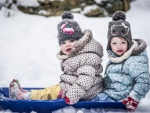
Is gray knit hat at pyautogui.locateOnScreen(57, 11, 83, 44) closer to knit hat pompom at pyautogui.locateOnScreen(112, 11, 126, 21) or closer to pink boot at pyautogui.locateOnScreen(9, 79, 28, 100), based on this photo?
knit hat pompom at pyautogui.locateOnScreen(112, 11, 126, 21)

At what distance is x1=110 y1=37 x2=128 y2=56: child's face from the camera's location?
183cm

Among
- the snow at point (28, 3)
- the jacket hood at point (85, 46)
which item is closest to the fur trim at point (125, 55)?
the jacket hood at point (85, 46)

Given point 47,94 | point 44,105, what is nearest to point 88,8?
point 47,94

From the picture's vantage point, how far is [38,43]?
3.78m

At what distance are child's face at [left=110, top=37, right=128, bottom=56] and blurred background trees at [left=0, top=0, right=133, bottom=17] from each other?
2792 mm

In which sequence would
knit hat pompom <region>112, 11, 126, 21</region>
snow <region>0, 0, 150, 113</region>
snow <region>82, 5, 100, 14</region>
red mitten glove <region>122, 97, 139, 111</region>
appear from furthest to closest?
snow <region>82, 5, 100, 14</region> → snow <region>0, 0, 150, 113</region> → knit hat pompom <region>112, 11, 126, 21</region> → red mitten glove <region>122, 97, 139, 111</region>

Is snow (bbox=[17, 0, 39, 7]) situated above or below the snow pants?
above

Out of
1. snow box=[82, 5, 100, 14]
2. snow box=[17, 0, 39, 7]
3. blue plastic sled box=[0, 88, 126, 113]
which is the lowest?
blue plastic sled box=[0, 88, 126, 113]

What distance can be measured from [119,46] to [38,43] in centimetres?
217

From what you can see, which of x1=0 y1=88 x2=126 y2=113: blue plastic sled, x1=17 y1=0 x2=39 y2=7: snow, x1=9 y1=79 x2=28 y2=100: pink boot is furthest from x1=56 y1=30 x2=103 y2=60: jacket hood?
x1=17 y1=0 x2=39 y2=7: snow

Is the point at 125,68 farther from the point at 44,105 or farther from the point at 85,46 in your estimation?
the point at 44,105

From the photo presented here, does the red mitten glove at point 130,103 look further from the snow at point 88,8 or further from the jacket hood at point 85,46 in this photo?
the snow at point 88,8

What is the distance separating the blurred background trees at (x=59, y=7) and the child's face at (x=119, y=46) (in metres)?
2.79

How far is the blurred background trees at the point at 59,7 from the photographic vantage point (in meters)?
4.56
